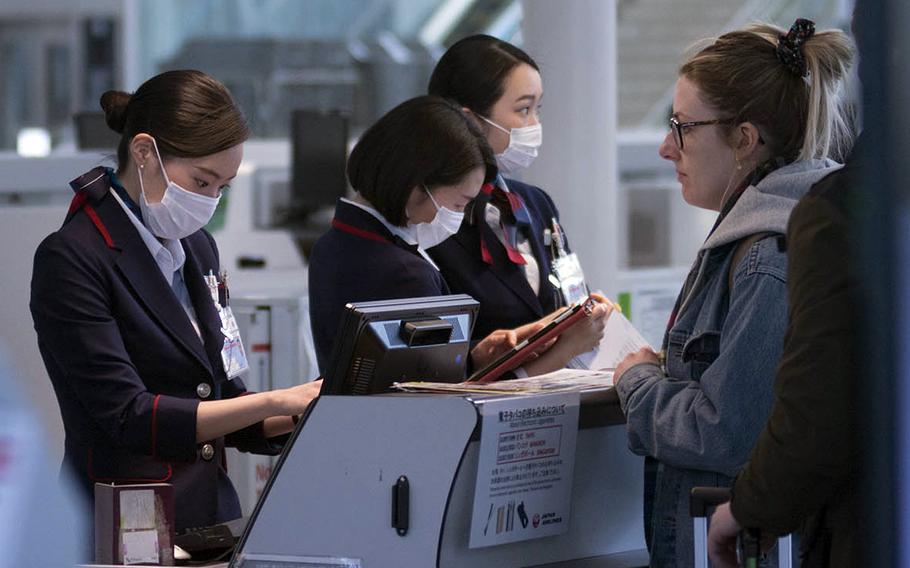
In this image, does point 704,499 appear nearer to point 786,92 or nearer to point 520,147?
point 786,92

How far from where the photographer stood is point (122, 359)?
90.0 inches

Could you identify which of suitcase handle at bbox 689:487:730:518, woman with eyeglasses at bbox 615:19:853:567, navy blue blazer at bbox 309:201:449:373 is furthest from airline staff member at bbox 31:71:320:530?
suitcase handle at bbox 689:487:730:518

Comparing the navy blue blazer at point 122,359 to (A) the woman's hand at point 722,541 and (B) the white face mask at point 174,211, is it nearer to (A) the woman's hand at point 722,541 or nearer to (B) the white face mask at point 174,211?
(B) the white face mask at point 174,211

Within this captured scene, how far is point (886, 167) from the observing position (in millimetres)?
1172

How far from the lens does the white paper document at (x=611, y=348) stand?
2812 mm

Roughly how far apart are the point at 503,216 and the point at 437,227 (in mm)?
291

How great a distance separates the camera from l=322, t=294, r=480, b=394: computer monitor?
219cm

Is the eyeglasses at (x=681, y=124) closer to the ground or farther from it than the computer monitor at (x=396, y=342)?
farther from it

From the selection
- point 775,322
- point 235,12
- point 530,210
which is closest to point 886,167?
point 775,322

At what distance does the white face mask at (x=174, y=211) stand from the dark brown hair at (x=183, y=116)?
4cm

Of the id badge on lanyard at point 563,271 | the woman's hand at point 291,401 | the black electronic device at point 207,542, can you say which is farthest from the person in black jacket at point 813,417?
the id badge on lanyard at point 563,271

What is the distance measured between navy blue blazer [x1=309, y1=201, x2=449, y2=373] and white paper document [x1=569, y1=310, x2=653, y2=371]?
1.14 ft

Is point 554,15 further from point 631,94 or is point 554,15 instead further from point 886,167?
point 631,94

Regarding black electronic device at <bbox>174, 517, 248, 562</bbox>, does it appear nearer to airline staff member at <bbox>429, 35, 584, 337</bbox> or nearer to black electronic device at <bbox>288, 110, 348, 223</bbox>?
airline staff member at <bbox>429, 35, 584, 337</bbox>
